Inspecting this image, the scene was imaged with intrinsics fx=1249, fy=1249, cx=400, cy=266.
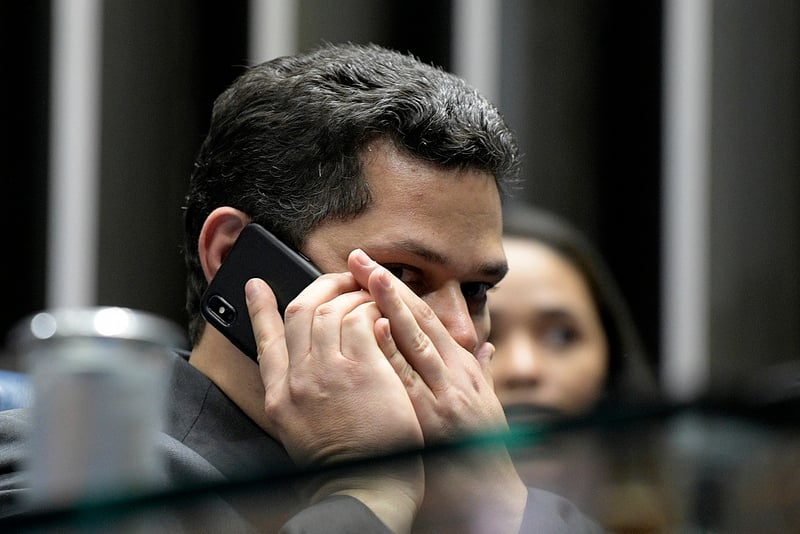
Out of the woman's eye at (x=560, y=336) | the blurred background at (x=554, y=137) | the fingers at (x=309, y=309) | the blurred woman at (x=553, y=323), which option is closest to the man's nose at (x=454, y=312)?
the fingers at (x=309, y=309)

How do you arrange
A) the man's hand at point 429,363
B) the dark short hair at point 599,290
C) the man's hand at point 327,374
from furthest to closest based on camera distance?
the dark short hair at point 599,290
the man's hand at point 429,363
the man's hand at point 327,374

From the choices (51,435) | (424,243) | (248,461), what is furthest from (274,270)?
(51,435)

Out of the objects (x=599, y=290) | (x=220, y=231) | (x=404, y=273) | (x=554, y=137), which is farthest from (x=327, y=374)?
(x=554, y=137)

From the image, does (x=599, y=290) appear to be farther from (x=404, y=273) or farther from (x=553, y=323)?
(x=404, y=273)

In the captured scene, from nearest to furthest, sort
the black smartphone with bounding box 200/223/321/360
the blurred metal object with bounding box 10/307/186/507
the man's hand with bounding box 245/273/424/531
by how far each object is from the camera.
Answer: the blurred metal object with bounding box 10/307/186/507
the man's hand with bounding box 245/273/424/531
the black smartphone with bounding box 200/223/321/360

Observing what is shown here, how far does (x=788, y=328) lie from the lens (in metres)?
4.27

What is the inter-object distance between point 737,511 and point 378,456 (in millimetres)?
150

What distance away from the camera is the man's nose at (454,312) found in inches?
50.9

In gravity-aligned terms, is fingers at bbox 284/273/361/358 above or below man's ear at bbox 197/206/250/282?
below

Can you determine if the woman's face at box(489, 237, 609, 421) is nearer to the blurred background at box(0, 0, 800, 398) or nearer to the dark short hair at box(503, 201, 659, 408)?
the dark short hair at box(503, 201, 659, 408)

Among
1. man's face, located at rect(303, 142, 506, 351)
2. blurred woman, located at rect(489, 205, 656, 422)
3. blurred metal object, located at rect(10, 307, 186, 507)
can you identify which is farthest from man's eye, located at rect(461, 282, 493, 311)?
blurred metal object, located at rect(10, 307, 186, 507)

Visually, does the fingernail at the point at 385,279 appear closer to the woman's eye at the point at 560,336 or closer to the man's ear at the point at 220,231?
the man's ear at the point at 220,231

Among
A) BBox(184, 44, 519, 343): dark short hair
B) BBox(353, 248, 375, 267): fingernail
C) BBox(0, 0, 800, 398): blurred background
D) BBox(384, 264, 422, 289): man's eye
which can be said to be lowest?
BBox(0, 0, 800, 398): blurred background

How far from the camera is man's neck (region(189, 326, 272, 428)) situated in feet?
4.18
